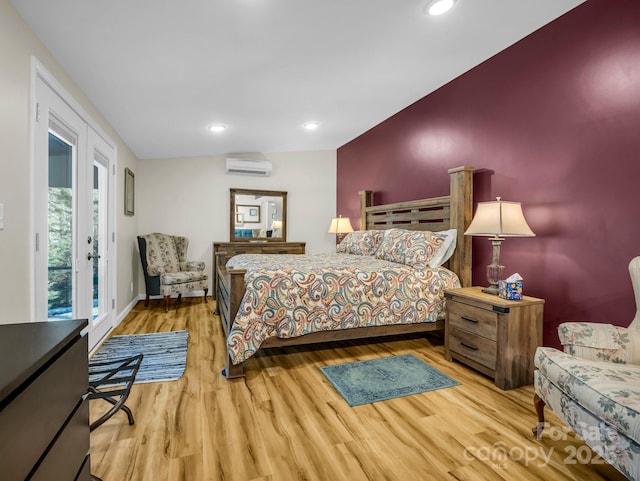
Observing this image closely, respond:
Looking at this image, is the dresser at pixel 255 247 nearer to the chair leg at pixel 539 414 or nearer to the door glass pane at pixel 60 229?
the door glass pane at pixel 60 229

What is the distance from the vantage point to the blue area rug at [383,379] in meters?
2.15

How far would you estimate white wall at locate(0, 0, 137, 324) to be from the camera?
5.08ft

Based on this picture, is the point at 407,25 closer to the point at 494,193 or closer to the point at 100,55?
the point at 494,193

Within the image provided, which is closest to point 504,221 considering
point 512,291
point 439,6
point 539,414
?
point 512,291

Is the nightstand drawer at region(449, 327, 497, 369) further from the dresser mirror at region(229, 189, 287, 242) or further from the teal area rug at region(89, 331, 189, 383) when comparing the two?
the dresser mirror at region(229, 189, 287, 242)

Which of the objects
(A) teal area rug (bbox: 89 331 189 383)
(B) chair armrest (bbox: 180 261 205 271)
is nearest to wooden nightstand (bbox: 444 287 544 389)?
(A) teal area rug (bbox: 89 331 189 383)

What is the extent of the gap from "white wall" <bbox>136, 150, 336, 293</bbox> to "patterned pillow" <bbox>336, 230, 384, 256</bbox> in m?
1.61

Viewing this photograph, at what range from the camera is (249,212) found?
18.0 feet

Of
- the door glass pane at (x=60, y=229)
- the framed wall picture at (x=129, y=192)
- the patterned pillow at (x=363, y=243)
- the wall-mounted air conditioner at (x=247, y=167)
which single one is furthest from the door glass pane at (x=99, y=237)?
the patterned pillow at (x=363, y=243)

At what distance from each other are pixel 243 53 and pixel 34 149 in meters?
1.47

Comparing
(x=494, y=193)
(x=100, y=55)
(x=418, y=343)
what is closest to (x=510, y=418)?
(x=418, y=343)

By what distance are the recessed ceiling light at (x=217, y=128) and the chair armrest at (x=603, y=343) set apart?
382cm

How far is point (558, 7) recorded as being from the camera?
223cm

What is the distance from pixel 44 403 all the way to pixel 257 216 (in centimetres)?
484
